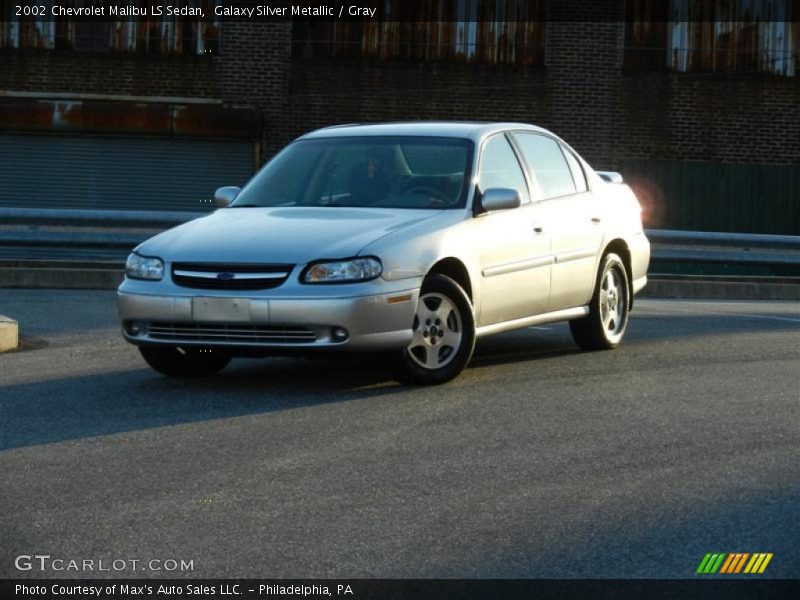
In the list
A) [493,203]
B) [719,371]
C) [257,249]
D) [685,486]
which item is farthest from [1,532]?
[719,371]

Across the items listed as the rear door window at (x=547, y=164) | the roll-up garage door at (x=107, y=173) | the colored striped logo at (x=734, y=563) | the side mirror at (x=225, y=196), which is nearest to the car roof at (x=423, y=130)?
the rear door window at (x=547, y=164)

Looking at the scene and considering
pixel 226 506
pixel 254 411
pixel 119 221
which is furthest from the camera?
pixel 119 221

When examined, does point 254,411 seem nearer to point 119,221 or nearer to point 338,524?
point 338,524

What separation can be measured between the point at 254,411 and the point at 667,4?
856 inches

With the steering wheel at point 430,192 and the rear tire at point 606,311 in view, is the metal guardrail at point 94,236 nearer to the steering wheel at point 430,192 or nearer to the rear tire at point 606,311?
the rear tire at point 606,311

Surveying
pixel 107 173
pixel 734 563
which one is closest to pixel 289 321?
pixel 734 563

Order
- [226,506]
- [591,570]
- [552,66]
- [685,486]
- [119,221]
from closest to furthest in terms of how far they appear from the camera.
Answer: [591,570] → [226,506] → [685,486] → [119,221] → [552,66]

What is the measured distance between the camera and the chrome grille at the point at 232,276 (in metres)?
8.72

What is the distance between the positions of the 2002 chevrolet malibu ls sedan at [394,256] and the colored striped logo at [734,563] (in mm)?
3711

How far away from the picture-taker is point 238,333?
28.8 ft

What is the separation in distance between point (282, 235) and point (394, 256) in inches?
26.0

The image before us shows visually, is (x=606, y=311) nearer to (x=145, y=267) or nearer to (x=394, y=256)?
(x=394, y=256)

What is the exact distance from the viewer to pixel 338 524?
571cm

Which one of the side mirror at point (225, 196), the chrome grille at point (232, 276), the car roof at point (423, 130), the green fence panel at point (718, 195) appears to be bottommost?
the green fence panel at point (718, 195)
